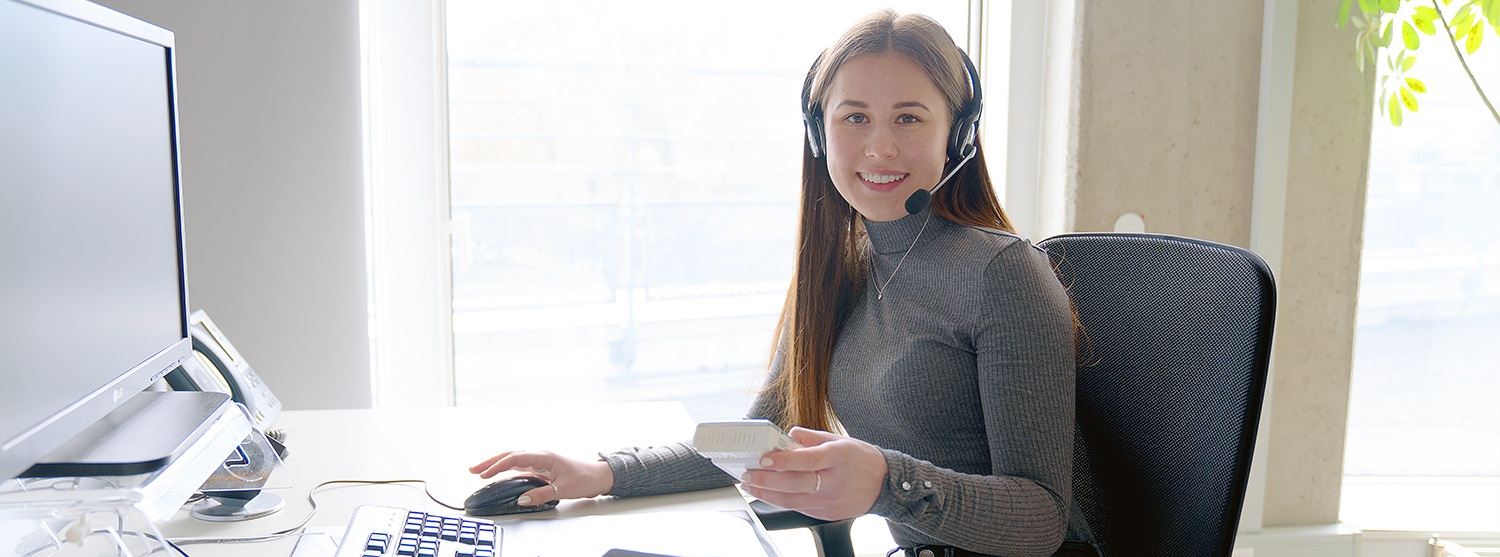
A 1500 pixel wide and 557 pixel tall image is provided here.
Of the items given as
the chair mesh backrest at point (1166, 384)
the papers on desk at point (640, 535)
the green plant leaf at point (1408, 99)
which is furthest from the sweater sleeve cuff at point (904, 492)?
the green plant leaf at point (1408, 99)

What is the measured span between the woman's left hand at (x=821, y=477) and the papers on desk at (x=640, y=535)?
0.08 metres

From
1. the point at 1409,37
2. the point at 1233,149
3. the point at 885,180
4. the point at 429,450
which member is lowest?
the point at 429,450

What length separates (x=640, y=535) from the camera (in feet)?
2.64

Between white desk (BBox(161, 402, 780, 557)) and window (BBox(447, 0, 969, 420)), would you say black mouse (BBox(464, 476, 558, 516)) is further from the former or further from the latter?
window (BBox(447, 0, 969, 420))

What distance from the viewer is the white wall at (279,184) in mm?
1424

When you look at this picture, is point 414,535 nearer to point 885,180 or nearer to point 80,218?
point 80,218

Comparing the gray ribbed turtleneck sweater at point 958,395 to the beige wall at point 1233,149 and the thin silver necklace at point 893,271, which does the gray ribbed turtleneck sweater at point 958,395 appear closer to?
the thin silver necklace at point 893,271

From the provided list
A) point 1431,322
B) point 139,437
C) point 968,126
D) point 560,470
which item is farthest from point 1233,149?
point 139,437

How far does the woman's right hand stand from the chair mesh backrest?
0.55 metres

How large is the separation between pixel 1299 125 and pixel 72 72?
2.01 m

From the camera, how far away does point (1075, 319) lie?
3.03 feet

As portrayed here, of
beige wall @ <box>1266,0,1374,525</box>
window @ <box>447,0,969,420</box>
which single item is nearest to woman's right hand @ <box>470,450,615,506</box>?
window @ <box>447,0,969,420</box>

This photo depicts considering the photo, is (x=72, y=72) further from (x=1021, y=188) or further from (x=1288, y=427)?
(x=1288, y=427)

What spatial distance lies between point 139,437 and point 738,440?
463mm
